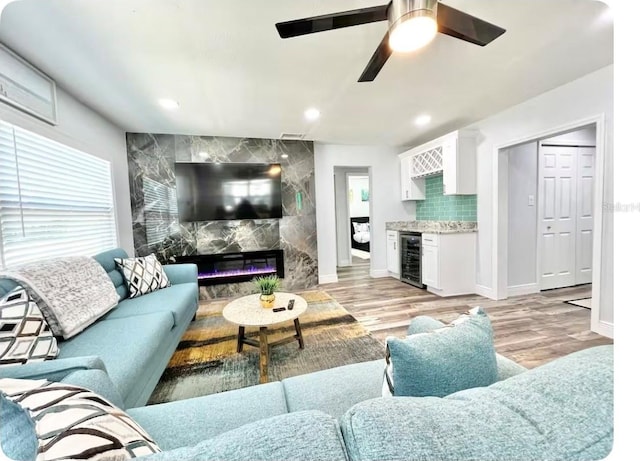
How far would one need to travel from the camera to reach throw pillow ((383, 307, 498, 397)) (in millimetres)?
640

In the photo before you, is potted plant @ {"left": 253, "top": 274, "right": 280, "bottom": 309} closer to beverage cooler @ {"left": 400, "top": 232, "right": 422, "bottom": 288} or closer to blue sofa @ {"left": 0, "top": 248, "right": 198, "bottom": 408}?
blue sofa @ {"left": 0, "top": 248, "right": 198, "bottom": 408}

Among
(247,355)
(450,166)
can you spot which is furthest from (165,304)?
(450,166)

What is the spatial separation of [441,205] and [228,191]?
3.40 meters

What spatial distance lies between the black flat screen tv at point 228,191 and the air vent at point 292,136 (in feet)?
1.37

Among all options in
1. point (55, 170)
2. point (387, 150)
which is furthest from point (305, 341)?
point (387, 150)

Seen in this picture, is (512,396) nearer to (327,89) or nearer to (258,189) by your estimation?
(327,89)

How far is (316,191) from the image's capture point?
4.28m

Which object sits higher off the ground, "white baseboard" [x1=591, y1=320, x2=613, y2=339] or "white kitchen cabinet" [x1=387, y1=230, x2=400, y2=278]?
"white kitchen cabinet" [x1=387, y1=230, x2=400, y2=278]

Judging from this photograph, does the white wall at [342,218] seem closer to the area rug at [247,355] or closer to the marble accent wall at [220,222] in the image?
the marble accent wall at [220,222]

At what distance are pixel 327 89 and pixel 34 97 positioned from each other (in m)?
2.26

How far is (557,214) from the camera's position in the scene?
140 inches

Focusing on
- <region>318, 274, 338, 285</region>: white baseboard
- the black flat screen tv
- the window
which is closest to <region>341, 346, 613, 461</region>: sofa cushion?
the window

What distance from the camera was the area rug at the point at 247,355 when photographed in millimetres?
1758

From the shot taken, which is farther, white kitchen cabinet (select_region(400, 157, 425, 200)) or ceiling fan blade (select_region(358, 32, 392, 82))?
white kitchen cabinet (select_region(400, 157, 425, 200))
